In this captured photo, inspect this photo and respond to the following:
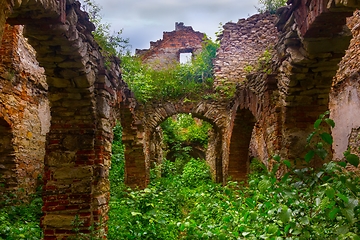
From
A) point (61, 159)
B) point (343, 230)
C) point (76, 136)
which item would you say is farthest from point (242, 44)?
point (343, 230)

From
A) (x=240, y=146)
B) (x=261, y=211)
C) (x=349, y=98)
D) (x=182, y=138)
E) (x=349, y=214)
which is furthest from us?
(x=182, y=138)

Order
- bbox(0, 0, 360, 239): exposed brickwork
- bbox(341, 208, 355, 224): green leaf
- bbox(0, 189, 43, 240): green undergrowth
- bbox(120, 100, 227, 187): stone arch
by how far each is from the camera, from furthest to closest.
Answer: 1. bbox(120, 100, 227, 187): stone arch
2. bbox(0, 189, 43, 240): green undergrowth
3. bbox(0, 0, 360, 239): exposed brickwork
4. bbox(341, 208, 355, 224): green leaf

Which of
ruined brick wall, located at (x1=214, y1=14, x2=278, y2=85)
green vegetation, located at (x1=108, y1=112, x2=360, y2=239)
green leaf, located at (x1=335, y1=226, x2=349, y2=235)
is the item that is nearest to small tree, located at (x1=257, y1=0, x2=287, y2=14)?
ruined brick wall, located at (x1=214, y1=14, x2=278, y2=85)

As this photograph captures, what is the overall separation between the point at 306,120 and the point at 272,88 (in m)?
0.79

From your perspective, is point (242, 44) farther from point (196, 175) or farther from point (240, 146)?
point (196, 175)

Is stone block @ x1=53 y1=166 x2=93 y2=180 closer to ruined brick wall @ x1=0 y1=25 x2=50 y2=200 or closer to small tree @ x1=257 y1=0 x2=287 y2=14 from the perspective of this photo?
ruined brick wall @ x1=0 y1=25 x2=50 y2=200

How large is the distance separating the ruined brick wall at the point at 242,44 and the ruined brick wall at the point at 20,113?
5595mm

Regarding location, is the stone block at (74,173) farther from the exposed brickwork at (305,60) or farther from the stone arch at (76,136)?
the exposed brickwork at (305,60)

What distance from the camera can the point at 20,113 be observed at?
6746mm

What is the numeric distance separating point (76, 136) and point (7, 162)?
3073mm

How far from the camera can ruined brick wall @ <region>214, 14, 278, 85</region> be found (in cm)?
1043

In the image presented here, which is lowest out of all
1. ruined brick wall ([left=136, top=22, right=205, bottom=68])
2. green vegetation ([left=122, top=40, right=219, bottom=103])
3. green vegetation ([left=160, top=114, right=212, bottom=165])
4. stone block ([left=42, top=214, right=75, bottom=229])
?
stone block ([left=42, top=214, right=75, bottom=229])

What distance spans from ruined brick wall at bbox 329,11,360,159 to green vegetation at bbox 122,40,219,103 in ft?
14.1

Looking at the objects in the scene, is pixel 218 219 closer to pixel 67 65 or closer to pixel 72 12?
pixel 67 65
